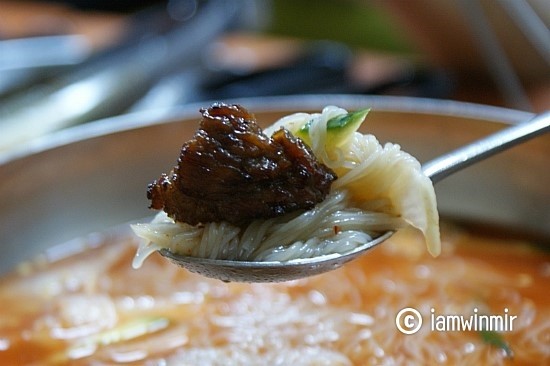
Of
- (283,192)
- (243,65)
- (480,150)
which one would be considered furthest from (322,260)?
(243,65)

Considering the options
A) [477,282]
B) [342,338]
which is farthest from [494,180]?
[342,338]

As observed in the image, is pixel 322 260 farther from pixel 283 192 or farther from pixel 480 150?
pixel 480 150

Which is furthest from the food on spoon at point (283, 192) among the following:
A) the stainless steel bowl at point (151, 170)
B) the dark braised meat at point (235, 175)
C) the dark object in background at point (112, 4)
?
the dark object in background at point (112, 4)

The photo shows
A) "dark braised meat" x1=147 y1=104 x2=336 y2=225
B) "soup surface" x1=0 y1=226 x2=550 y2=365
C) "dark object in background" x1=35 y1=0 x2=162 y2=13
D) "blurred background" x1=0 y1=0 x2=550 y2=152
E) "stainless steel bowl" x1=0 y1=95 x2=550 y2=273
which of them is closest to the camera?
"dark braised meat" x1=147 y1=104 x2=336 y2=225

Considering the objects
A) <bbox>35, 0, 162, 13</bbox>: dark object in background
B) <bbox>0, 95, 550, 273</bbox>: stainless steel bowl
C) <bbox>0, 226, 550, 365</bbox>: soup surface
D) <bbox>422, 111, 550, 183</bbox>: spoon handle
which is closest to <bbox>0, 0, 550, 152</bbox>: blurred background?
<bbox>0, 95, 550, 273</bbox>: stainless steel bowl

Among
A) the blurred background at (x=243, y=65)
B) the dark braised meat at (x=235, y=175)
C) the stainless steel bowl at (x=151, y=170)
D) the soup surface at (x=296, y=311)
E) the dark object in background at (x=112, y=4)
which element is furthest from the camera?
the dark object in background at (x=112, y=4)

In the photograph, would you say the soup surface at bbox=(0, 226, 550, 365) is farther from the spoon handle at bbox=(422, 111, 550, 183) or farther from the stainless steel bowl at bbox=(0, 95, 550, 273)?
the spoon handle at bbox=(422, 111, 550, 183)

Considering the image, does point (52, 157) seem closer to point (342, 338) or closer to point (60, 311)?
point (60, 311)

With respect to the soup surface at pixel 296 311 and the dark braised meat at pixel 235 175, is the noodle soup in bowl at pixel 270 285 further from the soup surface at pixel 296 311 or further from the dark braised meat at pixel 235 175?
the dark braised meat at pixel 235 175
